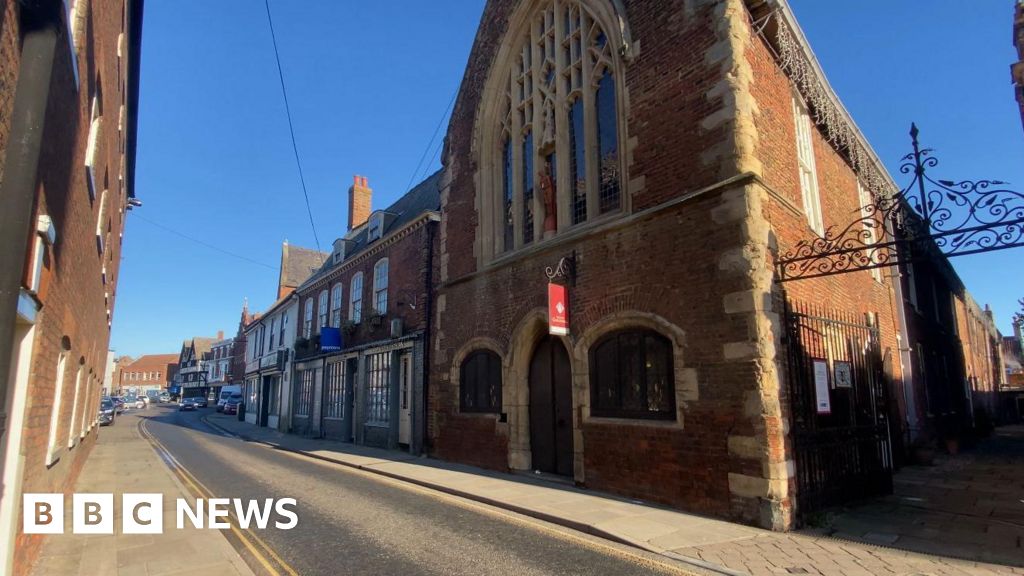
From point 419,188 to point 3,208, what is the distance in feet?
64.2

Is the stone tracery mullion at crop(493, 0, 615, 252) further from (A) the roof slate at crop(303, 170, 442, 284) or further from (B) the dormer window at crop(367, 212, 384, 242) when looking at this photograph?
(B) the dormer window at crop(367, 212, 384, 242)

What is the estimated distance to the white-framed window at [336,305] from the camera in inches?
927

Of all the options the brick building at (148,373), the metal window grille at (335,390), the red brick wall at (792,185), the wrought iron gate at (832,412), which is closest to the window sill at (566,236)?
the red brick wall at (792,185)

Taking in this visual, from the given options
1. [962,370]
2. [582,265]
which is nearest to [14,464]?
[582,265]

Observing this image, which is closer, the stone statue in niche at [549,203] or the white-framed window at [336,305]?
the stone statue in niche at [549,203]

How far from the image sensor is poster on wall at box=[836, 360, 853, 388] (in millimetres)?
8492

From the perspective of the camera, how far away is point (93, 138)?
7.42 meters

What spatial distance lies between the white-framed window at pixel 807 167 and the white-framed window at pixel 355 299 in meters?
16.0

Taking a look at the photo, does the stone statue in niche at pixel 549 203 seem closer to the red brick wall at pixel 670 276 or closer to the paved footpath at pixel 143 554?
the red brick wall at pixel 670 276

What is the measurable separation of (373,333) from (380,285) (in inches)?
70.4

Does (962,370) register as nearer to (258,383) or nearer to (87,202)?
(87,202)

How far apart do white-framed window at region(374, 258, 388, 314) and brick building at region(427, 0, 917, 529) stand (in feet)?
20.6

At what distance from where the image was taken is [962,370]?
75.8ft

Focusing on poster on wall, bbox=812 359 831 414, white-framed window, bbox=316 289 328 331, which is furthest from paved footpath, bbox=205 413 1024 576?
white-framed window, bbox=316 289 328 331
